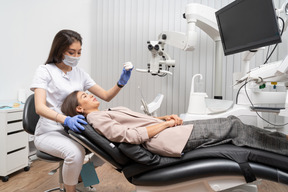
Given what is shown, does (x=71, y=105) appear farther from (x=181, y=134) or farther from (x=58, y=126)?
(x=181, y=134)

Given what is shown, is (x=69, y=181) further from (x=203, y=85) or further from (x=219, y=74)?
(x=203, y=85)

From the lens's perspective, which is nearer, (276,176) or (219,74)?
(276,176)

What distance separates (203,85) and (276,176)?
5.56 feet

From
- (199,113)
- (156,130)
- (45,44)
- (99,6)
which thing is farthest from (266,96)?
(45,44)

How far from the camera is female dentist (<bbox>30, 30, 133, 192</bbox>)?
1.21 metres

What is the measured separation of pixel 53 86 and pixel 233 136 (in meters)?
1.15

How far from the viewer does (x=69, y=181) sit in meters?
1.21

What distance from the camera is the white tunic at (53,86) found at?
140cm

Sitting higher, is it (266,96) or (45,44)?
(45,44)

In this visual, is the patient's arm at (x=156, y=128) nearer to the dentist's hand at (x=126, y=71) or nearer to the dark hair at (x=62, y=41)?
the dentist's hand at (x=126, y=71)

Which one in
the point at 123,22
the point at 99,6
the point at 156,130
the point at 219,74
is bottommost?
the point at 156,130

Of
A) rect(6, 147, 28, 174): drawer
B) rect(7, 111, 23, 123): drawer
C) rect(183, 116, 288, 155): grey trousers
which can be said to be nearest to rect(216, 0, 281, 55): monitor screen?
rect(183, 116, 288, 155): grey trousers

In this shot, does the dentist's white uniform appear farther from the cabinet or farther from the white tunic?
the cabinet

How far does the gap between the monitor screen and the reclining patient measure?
0.55 meters
